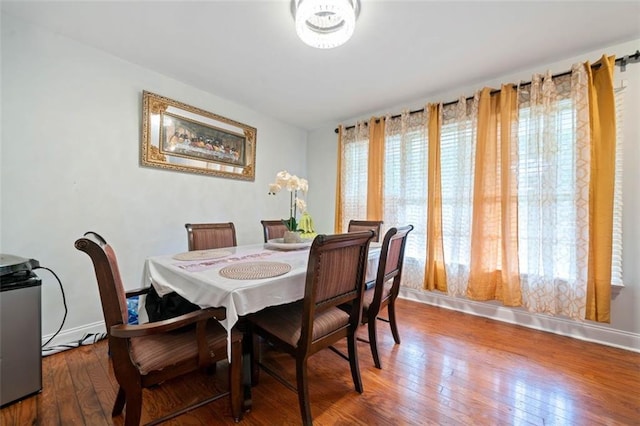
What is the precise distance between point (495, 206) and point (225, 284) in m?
2.50

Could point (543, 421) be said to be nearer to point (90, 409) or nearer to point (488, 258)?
point (488, 258)

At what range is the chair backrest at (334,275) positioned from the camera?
3.79 feet

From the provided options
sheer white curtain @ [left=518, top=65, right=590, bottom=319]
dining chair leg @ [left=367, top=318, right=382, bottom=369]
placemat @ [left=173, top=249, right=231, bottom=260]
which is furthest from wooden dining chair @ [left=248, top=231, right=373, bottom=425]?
sheer white curtain @ [left=518, top=65, right=590, bottom=319]

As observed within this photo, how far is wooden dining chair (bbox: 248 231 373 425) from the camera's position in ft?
3.85

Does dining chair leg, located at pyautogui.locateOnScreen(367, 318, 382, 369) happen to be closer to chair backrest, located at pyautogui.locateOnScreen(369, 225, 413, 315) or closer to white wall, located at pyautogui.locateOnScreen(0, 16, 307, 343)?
chair backrest, located at pyautogui.locateOnScreen(369, 225, 413, 315)

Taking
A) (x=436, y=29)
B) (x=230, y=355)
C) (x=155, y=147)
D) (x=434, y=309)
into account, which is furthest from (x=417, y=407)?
(x=155, y=147)

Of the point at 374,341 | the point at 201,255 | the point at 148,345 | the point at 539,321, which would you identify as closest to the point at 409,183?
the point at 539,321

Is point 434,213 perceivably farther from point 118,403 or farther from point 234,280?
point 118,403

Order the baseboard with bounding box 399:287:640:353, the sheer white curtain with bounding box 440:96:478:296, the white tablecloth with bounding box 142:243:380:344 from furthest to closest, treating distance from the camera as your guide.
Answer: the sheer white curtain with bounding box 440:96:478:296 < the baseboard with bounding box 399:287:640:353 < the white tablecloth with bounding box 142:243:380:344

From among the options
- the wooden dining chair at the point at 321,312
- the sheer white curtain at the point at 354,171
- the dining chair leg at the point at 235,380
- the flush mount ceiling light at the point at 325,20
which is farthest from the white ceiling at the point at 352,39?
the dining chair leg at the point at 235,380

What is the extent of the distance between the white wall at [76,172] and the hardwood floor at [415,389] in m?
0.65

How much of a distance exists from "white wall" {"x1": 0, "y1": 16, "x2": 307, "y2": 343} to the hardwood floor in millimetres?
649

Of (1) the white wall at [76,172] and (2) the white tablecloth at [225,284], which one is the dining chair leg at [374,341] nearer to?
(2) the white tablecloth at [225,284]

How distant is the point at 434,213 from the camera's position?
111 inches
